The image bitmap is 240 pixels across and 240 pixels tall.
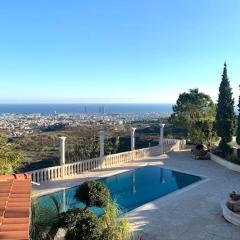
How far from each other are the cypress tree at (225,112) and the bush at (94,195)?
1287 cm

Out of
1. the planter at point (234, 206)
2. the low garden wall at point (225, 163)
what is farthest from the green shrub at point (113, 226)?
the low garden wall at point (225, 163)

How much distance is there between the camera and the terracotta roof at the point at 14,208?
3.79 m

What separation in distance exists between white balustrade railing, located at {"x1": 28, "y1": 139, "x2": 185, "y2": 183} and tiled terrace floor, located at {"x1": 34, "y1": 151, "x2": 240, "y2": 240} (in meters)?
0.50

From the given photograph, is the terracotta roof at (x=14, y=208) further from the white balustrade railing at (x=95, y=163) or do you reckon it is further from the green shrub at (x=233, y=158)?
the green shrub at (x=233, y=158)

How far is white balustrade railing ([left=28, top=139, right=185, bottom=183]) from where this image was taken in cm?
1339

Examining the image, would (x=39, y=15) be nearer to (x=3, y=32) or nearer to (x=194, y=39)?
→ (x=3, y=32)

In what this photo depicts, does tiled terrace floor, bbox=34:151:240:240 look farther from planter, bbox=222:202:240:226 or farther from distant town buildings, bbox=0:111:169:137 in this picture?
distant town buildings, bbox=0:111:169:137

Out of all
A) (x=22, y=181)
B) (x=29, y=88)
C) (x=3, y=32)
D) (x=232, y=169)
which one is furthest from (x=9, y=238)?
(x=29, y=88)

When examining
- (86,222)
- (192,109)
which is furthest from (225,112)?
(86,222)

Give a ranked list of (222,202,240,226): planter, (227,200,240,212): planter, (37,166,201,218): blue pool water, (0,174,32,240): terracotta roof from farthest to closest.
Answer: (37,166,201,218): blue pool water < (227,200,240,212): planter < (222,202,240,226): planter < (0,174,32,240): terracotta roof

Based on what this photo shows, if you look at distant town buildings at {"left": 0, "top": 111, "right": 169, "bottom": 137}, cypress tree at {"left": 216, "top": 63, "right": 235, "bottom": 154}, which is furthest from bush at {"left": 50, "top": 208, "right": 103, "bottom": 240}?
cypress tree at {"left": 216, "top": 63, "right": 235, "bottom": 154}

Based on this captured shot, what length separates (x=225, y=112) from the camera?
19.2m

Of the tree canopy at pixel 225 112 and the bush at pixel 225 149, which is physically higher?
the tree canopy at pixel 225 112

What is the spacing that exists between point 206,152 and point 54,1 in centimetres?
1096
